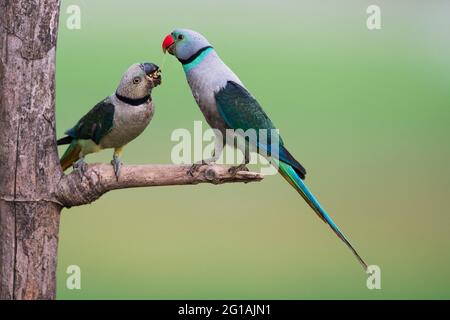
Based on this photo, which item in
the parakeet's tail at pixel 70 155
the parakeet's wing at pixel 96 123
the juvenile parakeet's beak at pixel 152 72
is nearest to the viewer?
the juvenile parakeet's beak at pixel 152 72

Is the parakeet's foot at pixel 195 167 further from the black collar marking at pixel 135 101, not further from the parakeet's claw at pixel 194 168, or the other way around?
the black collar marking at pixel 135 101

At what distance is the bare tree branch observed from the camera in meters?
2.64

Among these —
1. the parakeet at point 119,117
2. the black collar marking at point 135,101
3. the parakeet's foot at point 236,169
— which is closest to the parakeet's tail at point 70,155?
the parakeet at point 119,117

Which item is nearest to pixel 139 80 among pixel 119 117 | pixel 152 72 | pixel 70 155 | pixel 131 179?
pixel 152 72

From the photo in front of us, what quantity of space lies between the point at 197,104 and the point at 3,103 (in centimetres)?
81

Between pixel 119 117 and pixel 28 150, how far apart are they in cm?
40

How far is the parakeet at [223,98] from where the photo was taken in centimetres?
265

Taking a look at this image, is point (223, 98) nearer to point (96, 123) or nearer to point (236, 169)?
point (236, 169)

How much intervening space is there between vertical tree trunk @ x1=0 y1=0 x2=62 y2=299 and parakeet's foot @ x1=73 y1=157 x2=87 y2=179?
8 cm

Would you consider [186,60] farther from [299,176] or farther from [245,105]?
[299,176]

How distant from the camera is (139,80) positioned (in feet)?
8.61

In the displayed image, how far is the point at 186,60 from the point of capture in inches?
105

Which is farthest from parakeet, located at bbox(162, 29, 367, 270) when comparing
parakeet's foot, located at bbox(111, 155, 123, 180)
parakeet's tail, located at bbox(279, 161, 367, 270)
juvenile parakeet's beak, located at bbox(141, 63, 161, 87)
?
parakeet's foot, located at bbox(111, 155, 123, 180)
